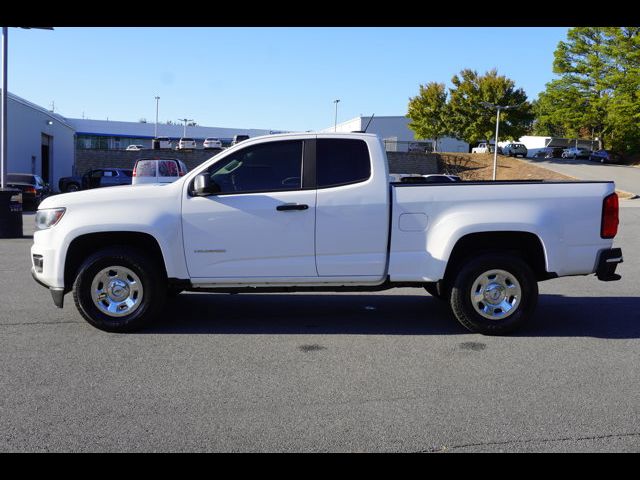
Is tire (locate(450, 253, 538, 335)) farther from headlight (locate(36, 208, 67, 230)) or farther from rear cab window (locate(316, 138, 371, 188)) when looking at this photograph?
headlight (locate(36, 208, 67, 230))

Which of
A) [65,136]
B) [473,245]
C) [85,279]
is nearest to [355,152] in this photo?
[473,245]

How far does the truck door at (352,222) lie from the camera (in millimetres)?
6473

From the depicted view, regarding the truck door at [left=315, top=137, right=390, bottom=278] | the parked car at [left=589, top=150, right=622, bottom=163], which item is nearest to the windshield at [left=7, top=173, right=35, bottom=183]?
the truck door at [left=315, top=137, right=390, bottom=278]

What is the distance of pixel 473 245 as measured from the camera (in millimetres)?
6730

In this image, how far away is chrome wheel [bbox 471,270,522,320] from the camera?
654 cm

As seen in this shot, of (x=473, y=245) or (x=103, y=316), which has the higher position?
(x=473, y=245)

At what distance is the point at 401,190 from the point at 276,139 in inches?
55.8

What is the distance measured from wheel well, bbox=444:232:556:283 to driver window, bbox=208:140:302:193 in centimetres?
182

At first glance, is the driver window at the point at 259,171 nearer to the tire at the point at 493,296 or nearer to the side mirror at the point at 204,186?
the side mirror at the point at 204,186

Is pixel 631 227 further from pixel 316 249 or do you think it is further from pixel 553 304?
pixel 316 249

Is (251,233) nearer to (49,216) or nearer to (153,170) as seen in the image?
(49,216)

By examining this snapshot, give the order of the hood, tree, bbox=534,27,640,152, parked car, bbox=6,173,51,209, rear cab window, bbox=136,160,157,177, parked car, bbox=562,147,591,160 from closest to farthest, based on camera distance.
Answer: the hood → rear cab window, bbox=136,160,157,177 → parked car, bbox=6,173,51,209 → tree, bbox=534,27,640,152 → parked car, bbox=562,147,591,160

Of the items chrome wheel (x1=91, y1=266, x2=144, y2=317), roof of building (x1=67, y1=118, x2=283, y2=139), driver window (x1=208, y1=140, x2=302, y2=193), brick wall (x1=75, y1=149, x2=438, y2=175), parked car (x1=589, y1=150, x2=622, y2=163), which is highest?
roof of building (x1=67, y1=118, x2=283, y2=139)

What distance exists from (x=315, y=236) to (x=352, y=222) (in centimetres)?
40
